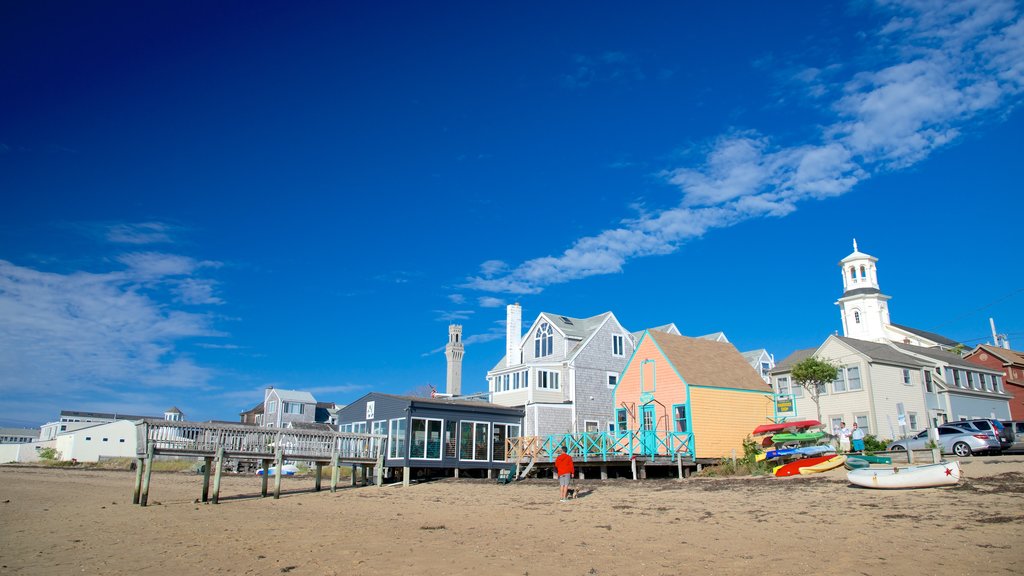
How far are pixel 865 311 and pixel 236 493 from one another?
65.6 meters

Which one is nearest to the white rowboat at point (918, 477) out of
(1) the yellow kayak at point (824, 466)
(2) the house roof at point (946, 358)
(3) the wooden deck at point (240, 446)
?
(1) the yellow kayak at point (824, 466)

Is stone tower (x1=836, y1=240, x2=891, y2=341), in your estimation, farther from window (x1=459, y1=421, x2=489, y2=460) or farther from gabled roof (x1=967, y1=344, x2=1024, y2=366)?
window (x1=459, y1=421, x2=489, y2=460)

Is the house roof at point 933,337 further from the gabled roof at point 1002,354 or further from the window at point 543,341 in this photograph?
the window at point 543,341

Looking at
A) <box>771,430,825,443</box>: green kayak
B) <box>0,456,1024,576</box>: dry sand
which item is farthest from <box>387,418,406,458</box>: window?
<box>771,430,825,443</box>: green kayak

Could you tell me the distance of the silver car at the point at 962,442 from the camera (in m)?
27.9

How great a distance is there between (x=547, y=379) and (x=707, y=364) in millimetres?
15420

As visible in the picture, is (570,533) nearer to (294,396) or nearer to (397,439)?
(397,439)

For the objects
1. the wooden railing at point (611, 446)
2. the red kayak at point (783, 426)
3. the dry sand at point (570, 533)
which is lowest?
the dry sand at point (570, 533)

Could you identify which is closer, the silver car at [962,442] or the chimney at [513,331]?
the silver car at [962,442]

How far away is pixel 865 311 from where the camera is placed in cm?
7288

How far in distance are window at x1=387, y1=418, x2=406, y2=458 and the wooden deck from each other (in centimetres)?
158

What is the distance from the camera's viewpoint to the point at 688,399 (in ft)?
104

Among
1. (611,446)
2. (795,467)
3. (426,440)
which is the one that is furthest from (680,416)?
(426,440)

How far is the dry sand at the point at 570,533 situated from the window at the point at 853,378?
59.3 ft
